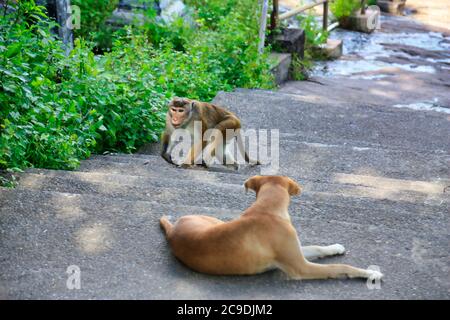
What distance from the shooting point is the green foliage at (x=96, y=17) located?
10500mm

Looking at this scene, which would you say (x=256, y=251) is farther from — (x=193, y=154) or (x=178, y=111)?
(x=193, y=154)

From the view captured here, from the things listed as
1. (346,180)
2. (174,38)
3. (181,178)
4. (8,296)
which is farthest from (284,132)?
(8,296)

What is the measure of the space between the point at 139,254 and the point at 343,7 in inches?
505

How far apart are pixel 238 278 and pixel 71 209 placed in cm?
120

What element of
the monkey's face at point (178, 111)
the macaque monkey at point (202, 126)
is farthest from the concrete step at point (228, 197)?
the macaque monkey at point (202, 126)

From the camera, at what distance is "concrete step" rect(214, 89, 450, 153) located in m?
7.70

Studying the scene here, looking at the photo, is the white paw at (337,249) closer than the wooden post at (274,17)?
Yes

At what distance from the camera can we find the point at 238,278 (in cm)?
351

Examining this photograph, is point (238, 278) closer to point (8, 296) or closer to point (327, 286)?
point (327, 286)

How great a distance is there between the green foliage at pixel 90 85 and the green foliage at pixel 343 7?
6.39m

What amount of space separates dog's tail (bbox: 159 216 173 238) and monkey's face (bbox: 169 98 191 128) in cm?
189

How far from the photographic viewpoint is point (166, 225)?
3.98 meters

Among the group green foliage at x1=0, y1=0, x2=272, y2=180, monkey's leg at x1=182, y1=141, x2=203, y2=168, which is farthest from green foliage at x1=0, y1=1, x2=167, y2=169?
monkey's leg at x1=182, y1=141, x2=203, y2=168

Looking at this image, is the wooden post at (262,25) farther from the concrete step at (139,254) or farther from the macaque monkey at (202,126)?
the concrete step at (139,254)
